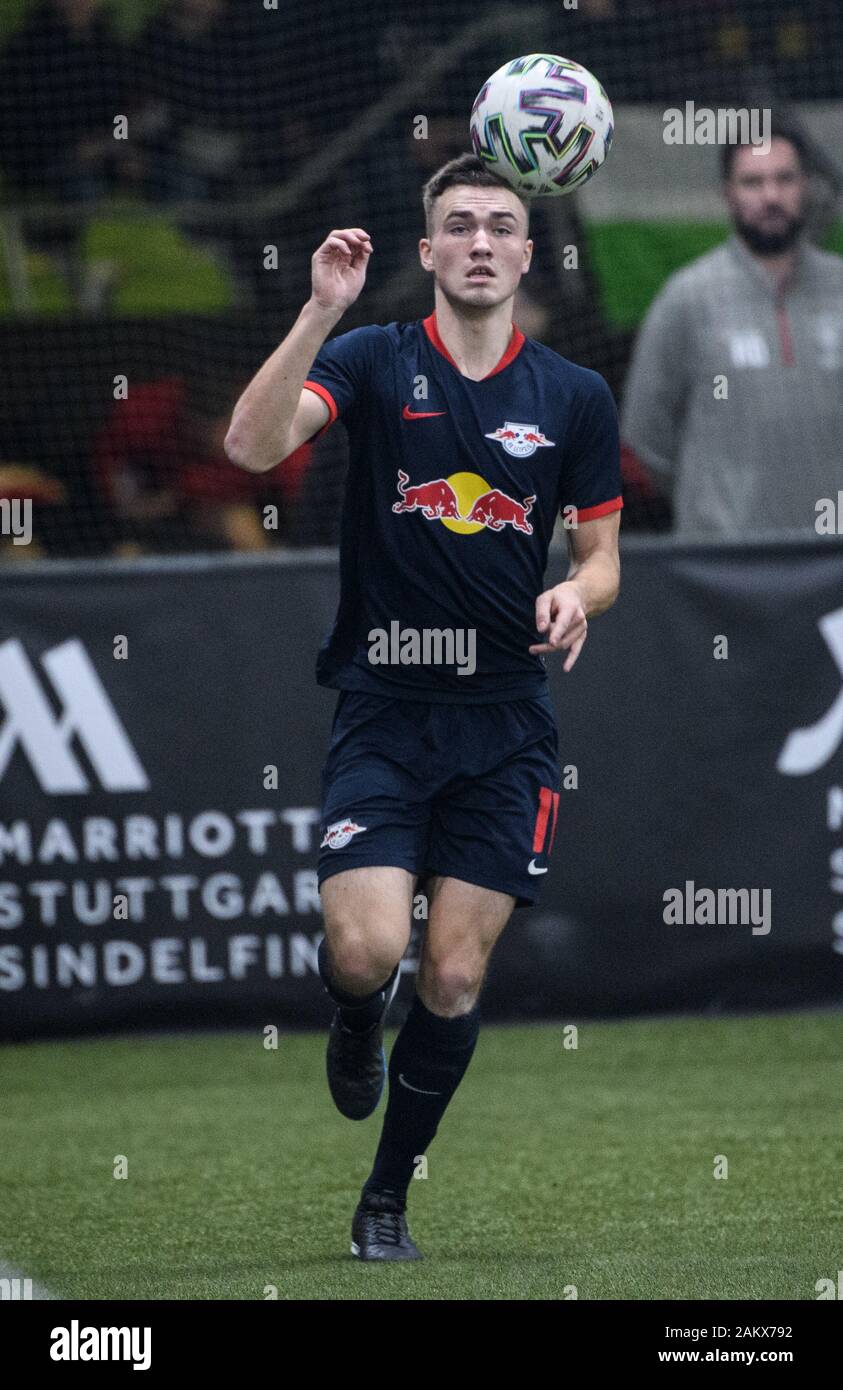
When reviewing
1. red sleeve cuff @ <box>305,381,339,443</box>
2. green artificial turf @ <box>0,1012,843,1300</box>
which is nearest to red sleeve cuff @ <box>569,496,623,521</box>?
red sleeve cuff @ <box>305,381,339,443</box>

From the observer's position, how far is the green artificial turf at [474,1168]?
4.80 meters

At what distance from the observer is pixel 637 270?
1027 centimetres

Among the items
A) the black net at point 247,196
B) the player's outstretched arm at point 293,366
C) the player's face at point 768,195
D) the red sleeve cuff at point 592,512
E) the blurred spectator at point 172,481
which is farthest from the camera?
the blurred spectator at point 172,481

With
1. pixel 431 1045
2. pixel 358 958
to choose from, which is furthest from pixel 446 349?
pixel 431 1045

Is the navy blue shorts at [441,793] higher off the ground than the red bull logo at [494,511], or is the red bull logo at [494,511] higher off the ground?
the red bull logo at [494,511]

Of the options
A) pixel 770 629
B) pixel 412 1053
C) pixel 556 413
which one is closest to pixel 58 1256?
pixel 412 1053

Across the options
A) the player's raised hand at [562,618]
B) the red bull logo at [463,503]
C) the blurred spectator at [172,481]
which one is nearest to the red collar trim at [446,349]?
the red bull logo at [463,503]

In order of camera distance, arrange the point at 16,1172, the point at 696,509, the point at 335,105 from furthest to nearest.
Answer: the point at 335,105 → the point at 696,509 → the point at 16,1172

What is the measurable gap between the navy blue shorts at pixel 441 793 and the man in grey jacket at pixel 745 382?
3.80 m

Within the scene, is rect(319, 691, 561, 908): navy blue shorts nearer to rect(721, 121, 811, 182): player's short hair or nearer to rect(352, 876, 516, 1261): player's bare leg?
rect(352, 876, 516, 1261): player's bare leg

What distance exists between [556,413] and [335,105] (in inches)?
257

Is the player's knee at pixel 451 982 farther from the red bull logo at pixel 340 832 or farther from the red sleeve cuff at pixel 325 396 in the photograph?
the red sleeve cuff at pixel 325 396

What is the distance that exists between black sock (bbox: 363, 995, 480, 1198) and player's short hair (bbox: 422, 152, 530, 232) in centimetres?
182

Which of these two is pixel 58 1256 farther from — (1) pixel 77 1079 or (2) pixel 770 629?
(2) pixel 770 629
